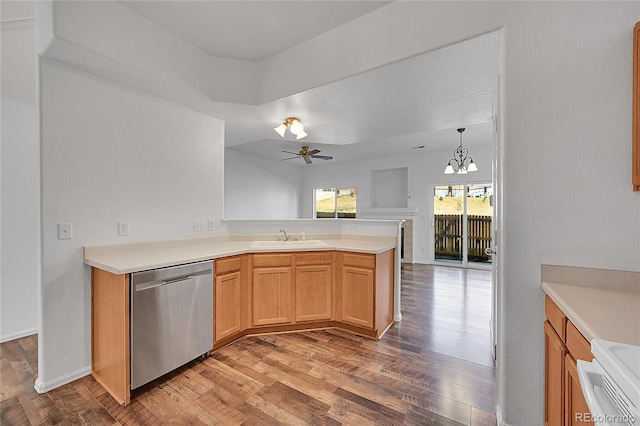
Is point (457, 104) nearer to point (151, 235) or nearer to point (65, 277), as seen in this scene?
point (151, 235)

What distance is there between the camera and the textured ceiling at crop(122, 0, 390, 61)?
→ 1982 mm

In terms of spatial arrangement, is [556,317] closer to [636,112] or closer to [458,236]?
[636,112]

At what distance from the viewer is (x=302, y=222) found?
348 cm

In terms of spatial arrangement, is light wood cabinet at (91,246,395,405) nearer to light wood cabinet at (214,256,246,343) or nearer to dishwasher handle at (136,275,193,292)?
light wood cabinet at (214,256,246,343)

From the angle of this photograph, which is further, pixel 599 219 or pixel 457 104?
pixel 457 104

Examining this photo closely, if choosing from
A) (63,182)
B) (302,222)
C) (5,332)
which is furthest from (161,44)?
(5,332)

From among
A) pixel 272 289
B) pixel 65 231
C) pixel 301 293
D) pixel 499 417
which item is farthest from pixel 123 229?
pixel 499 417

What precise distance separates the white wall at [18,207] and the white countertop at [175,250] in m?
1.17

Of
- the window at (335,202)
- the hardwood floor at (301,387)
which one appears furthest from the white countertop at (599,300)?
the window at (335,202)

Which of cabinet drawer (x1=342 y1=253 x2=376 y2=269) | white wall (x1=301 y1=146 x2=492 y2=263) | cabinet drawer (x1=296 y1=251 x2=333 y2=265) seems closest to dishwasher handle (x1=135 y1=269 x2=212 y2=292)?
cabinet drawer (x1=296 y1=251 x2=333 y2=265)

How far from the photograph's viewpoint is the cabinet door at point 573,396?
97 cm

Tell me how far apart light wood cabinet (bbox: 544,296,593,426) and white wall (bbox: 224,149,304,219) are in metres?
5.93

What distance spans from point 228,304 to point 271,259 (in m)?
0.58

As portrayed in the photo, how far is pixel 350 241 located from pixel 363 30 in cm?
220
